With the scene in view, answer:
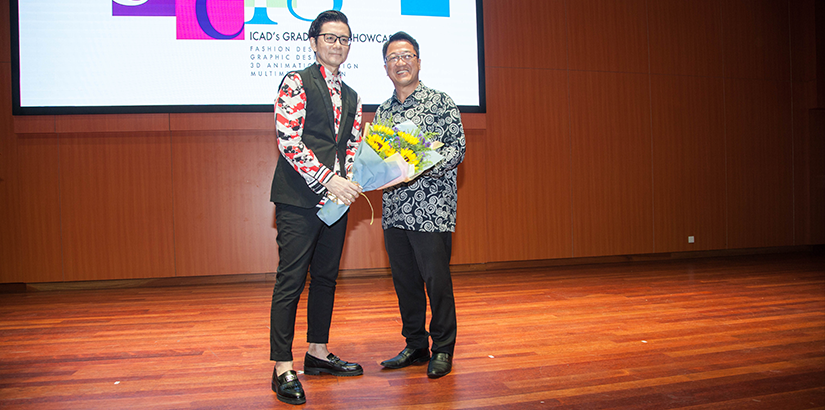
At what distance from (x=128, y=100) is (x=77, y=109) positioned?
0.44 metres

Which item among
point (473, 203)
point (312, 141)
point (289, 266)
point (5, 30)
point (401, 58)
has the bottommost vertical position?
point (289, 266)

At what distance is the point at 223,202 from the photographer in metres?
4.59

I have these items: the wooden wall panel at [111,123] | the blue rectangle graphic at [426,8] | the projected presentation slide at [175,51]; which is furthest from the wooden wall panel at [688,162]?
the wooden wall panel at [111,123]

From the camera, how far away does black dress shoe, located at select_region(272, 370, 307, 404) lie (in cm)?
168

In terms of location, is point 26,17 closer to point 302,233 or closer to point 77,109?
point 77,109

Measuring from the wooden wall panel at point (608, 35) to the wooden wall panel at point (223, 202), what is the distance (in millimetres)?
3458

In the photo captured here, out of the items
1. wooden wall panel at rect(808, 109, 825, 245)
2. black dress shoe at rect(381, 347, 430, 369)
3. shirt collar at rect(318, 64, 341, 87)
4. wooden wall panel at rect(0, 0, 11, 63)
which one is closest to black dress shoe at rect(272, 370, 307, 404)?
black dress shoe at rect(381, 347, 430, 369)

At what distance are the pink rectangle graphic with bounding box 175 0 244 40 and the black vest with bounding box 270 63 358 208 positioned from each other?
3.06 metres

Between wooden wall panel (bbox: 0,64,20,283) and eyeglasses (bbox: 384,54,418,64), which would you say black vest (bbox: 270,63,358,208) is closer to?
eyeglasses (bbox: 384,54,418,64)

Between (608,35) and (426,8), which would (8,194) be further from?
(608,35)

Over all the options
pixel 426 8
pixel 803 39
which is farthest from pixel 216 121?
pixel 803 39

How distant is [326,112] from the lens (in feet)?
5.87

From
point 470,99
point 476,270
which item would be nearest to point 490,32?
point 470,99

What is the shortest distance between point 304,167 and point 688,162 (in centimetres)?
537
